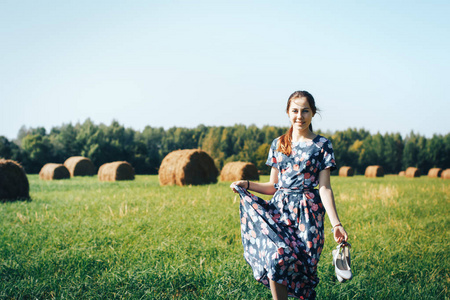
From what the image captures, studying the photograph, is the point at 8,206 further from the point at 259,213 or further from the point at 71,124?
the point at 71,124

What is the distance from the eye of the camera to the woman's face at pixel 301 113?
2707mm

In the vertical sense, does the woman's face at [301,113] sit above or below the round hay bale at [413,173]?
above

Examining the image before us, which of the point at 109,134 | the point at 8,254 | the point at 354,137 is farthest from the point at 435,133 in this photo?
the point at 8,254

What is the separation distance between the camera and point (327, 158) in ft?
8.75

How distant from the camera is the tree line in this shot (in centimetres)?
4538

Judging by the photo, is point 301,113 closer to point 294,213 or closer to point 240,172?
point 294,213

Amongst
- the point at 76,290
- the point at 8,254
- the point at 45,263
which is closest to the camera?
the point at 76,290

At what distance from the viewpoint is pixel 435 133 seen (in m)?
69.9

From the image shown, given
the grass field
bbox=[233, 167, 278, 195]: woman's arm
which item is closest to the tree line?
the grass field

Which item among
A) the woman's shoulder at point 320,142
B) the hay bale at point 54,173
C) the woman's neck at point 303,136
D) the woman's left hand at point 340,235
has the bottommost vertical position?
the hay bale at point 54,173

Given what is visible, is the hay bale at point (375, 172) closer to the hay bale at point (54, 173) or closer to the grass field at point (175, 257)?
the hay bale at point (54, 173)

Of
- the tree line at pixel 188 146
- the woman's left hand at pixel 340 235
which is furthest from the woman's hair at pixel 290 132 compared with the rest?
the tree line at pixel 188 146

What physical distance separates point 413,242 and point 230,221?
3231 millimetres

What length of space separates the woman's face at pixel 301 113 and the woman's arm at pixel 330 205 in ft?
1.38
